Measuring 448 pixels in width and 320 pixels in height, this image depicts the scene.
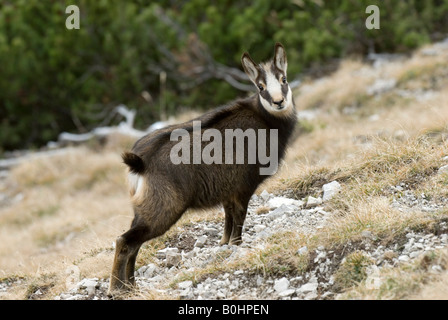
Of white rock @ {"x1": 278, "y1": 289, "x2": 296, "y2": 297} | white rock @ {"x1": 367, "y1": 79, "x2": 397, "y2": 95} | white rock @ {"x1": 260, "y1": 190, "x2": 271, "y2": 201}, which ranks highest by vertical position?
white rock @ {"x1": 367, "y1": 79, "x2": 397, "y2": 95}

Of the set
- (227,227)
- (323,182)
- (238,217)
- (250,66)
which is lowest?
(227,227)

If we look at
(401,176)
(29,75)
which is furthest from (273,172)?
(29,75)

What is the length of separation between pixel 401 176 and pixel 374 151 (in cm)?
69

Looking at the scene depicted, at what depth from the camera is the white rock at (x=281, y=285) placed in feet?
15.0

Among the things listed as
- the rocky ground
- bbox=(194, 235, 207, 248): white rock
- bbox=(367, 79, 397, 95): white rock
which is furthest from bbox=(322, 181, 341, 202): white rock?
bbox=(367, 79, 397, 95): white rock

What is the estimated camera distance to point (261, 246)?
525 cm

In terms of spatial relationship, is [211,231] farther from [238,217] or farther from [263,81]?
[263,81]

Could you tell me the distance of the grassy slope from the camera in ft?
16.2

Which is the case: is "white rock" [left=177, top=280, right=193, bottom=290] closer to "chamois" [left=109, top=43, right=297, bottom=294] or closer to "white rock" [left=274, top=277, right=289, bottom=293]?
"chamois" [left=109, top=43, right=297, bottom=294]

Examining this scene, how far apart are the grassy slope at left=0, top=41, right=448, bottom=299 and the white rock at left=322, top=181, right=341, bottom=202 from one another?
0.13 m

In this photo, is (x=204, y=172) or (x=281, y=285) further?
(x=204, y=172)

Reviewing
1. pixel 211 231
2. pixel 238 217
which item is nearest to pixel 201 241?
pixel 211 231

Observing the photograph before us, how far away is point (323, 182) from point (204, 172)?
191 cm
